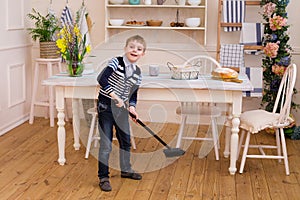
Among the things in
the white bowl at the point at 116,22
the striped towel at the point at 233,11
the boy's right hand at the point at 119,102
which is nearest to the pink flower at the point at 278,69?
the striped towel at the point at 233,11

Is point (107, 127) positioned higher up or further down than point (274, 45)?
further down

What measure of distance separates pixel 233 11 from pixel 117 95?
2.04m

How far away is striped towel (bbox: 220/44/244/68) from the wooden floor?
91 cm

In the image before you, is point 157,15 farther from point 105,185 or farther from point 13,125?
point 105,185

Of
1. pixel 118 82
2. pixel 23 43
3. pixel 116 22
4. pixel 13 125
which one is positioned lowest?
pixel 13 125

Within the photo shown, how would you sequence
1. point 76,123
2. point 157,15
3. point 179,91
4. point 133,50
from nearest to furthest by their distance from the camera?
point 133,50
point 179,91
point 76,123
point 157,15

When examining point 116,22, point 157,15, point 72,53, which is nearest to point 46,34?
point 116,22

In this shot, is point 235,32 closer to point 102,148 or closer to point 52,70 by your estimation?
point 52,70

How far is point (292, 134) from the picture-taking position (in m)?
4.86

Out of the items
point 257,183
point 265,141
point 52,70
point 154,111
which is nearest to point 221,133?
point 265,141

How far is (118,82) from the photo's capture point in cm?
341

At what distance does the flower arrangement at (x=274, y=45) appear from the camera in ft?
15.5

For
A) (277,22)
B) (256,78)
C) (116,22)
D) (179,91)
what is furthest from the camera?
(116,22)

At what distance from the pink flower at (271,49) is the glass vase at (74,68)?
1875 millimetres
